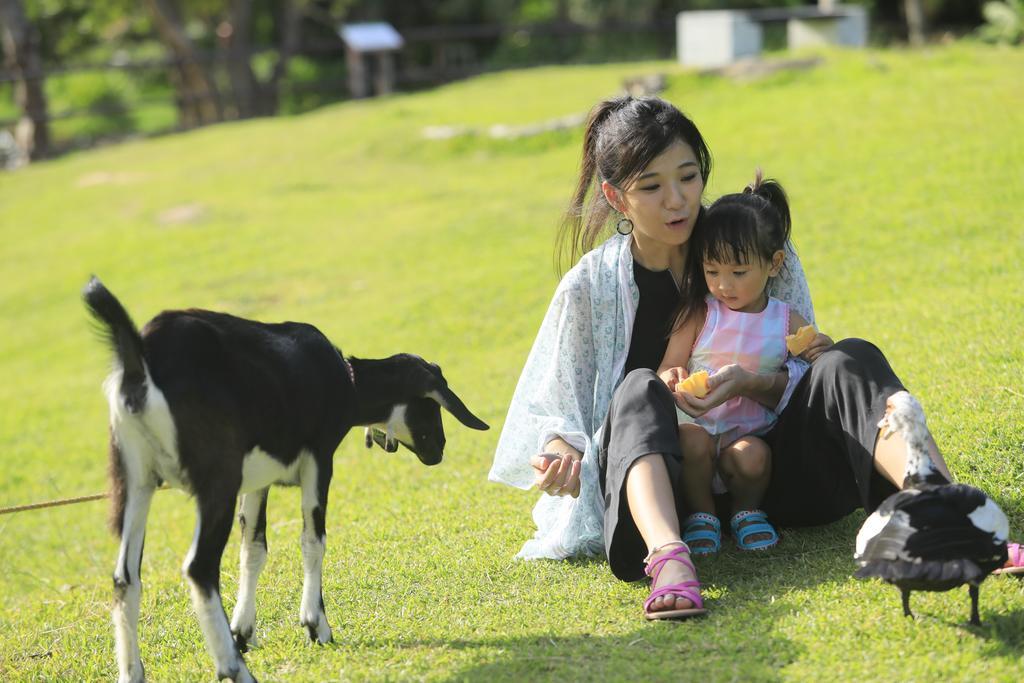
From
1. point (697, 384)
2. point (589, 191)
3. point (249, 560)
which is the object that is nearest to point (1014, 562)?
point (697, 384)

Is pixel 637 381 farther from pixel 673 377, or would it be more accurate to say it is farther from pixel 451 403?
pixel 451 403

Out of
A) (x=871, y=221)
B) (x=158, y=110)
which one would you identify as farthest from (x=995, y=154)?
(x=158, y=110)

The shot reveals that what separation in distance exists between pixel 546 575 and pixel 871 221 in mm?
6493

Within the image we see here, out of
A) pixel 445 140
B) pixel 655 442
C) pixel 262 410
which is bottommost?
pixel 445 140

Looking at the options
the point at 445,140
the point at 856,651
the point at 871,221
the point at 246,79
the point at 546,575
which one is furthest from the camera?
the point at 246,79

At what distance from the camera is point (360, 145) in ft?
61.0

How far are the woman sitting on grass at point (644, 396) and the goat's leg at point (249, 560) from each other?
36.7 inches

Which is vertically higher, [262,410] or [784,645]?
[262,410]

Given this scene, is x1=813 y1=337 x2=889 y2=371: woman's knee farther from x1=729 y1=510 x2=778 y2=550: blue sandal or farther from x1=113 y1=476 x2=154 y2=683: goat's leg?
x1=113 y1=476 x2=154 y2=683: goat's leg

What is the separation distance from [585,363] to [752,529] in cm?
86

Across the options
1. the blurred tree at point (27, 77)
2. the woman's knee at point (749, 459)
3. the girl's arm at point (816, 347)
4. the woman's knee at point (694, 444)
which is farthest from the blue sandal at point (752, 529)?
the blurred tree at point (27, 77)

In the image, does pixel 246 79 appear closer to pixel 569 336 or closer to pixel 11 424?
pixel 11 424

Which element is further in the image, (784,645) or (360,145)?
(360,145)

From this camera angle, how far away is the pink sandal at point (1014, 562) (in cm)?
373
